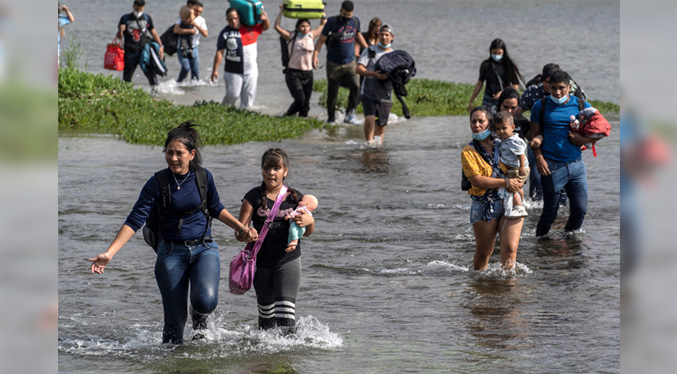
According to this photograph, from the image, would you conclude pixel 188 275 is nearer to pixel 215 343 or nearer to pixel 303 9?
pixel 215 343

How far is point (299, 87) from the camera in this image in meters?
17.2

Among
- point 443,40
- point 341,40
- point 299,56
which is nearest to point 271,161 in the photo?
point 341,40

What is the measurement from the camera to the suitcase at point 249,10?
16.7 m

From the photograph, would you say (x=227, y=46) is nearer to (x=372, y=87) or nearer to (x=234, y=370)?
(x=372, y=87)

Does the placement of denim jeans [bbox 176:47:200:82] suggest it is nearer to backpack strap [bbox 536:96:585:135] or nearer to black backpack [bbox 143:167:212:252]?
backpack strap [bbox 536:96:585:135]

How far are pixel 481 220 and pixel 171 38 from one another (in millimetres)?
14432

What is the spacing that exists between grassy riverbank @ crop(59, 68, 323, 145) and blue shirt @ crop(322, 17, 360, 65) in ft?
4.81

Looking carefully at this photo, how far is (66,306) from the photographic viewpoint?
7512 mm

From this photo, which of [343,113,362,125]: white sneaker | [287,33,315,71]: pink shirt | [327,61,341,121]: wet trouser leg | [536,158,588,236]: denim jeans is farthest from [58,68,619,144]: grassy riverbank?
[536,158,588,236]: denim jeans

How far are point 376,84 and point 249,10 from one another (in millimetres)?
3704

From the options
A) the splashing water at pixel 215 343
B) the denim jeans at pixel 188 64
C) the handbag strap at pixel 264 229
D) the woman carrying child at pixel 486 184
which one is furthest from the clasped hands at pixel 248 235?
the denim jeans at pixel 188 64
